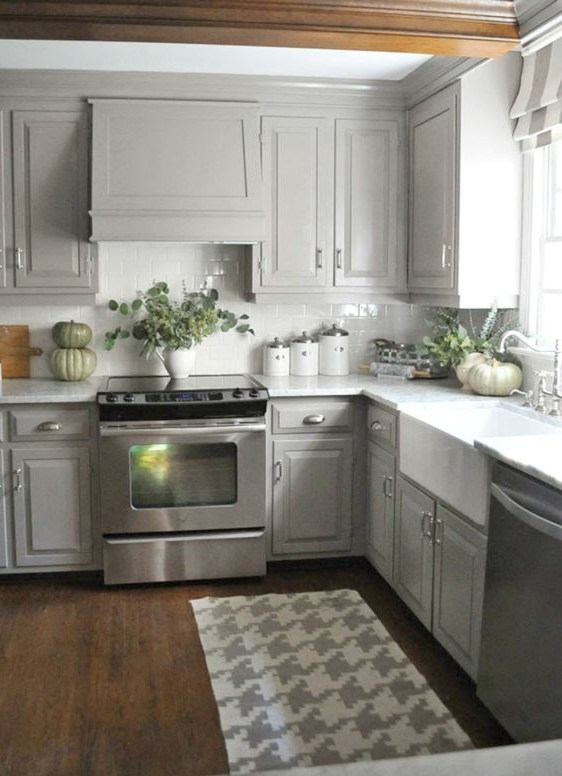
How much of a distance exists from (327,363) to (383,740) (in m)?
2.29

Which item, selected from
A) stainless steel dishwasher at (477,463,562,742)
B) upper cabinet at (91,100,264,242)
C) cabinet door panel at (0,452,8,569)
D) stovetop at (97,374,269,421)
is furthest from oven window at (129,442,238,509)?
stainless steel dishwasher at (477,463,562,742)

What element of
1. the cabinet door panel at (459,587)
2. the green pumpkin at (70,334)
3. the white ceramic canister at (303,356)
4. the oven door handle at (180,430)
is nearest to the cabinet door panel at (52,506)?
the oven door handle at (180,430)

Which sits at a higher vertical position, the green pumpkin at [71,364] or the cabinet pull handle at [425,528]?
the green pumpkin at [71,364]

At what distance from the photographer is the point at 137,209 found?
408 cm

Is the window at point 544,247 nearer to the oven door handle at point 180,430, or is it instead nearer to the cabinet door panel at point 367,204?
the cabinet door panel at point 367,204

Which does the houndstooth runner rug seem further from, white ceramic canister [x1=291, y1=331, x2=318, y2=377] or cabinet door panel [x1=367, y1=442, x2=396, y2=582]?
white ceramic canister [x1=291, y1=331, x2=318, y2=377]

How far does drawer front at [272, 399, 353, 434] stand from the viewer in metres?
4.12

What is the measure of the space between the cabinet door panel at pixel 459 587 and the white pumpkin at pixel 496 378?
83 centimetres

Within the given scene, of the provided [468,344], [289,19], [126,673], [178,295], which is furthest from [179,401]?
[289,19]

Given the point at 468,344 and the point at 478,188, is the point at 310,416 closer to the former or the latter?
the point at 468,344

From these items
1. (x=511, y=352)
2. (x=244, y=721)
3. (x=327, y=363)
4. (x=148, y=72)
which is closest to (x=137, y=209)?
(x=148, y=72)

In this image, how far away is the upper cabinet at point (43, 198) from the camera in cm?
411

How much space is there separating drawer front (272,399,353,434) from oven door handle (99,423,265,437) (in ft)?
0.47

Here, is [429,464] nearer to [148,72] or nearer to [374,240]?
[374,240]
